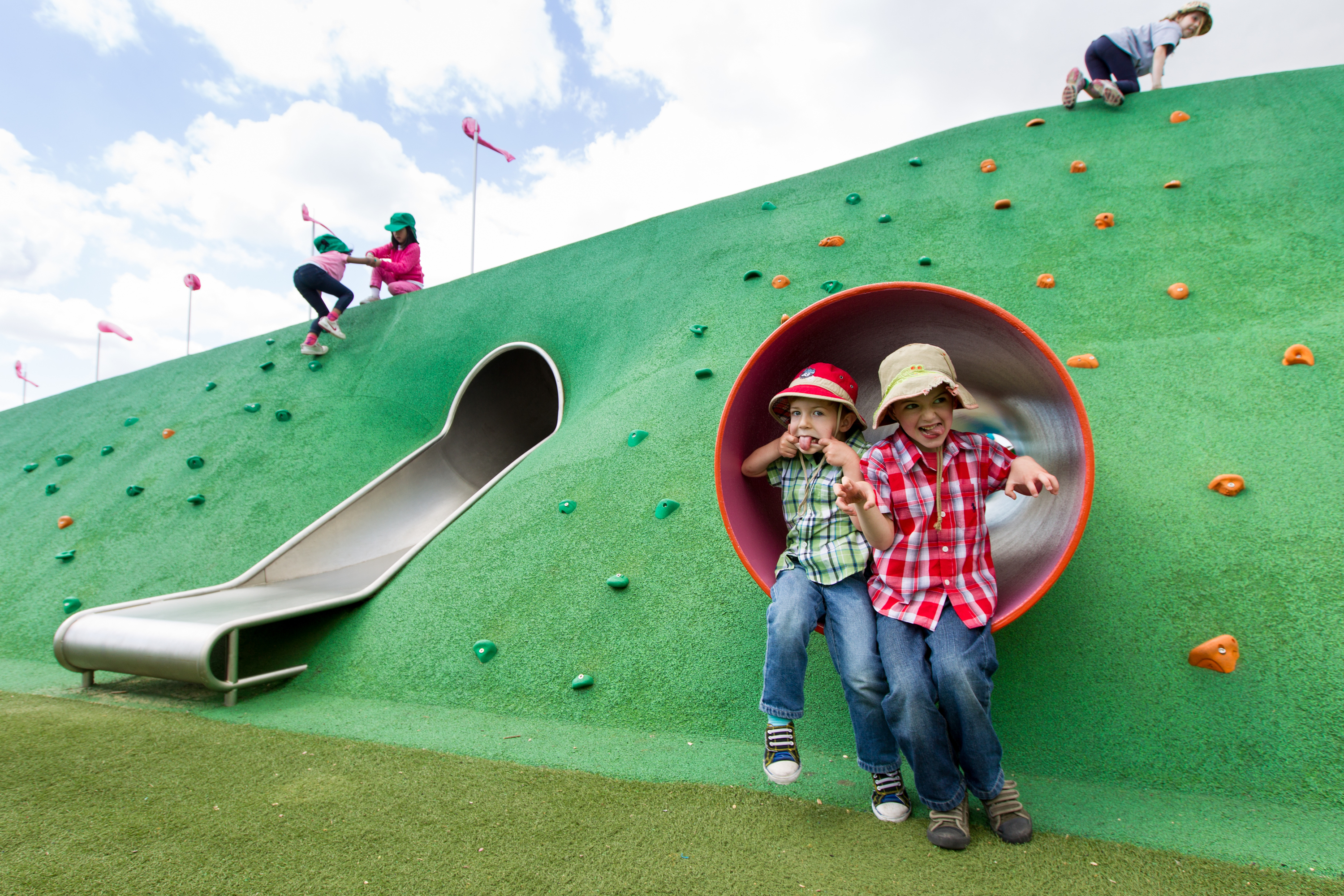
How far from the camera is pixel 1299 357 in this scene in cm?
307

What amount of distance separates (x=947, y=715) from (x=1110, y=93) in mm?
4920

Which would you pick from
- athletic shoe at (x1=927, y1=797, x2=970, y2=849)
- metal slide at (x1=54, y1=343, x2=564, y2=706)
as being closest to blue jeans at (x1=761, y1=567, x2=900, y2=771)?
athletic shoe at (x1=927, y1=797, x2=970, y2=849)

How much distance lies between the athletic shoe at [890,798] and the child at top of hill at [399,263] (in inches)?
267

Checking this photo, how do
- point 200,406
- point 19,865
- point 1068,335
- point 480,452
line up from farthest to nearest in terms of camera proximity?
1. point 200,406
2. point 480,452
3. point 1068,335
4. point 19,865

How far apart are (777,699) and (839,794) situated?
434 millimetres

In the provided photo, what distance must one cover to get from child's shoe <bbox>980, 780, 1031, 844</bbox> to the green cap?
23.6 ft

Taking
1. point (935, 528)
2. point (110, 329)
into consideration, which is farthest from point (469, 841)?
point (110, 329)

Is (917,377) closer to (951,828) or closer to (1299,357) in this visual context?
(951,828)

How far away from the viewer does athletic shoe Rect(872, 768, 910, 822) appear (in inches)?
80.4

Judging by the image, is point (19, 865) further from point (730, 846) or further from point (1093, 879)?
point (1093, 879)

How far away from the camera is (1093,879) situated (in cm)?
169

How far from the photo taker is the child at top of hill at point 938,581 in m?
→ 1.93

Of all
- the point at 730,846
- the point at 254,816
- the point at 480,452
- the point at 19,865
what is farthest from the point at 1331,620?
the point at 480,452

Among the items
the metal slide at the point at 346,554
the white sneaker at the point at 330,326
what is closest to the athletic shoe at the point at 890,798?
the metal slide at the point at 346,554
